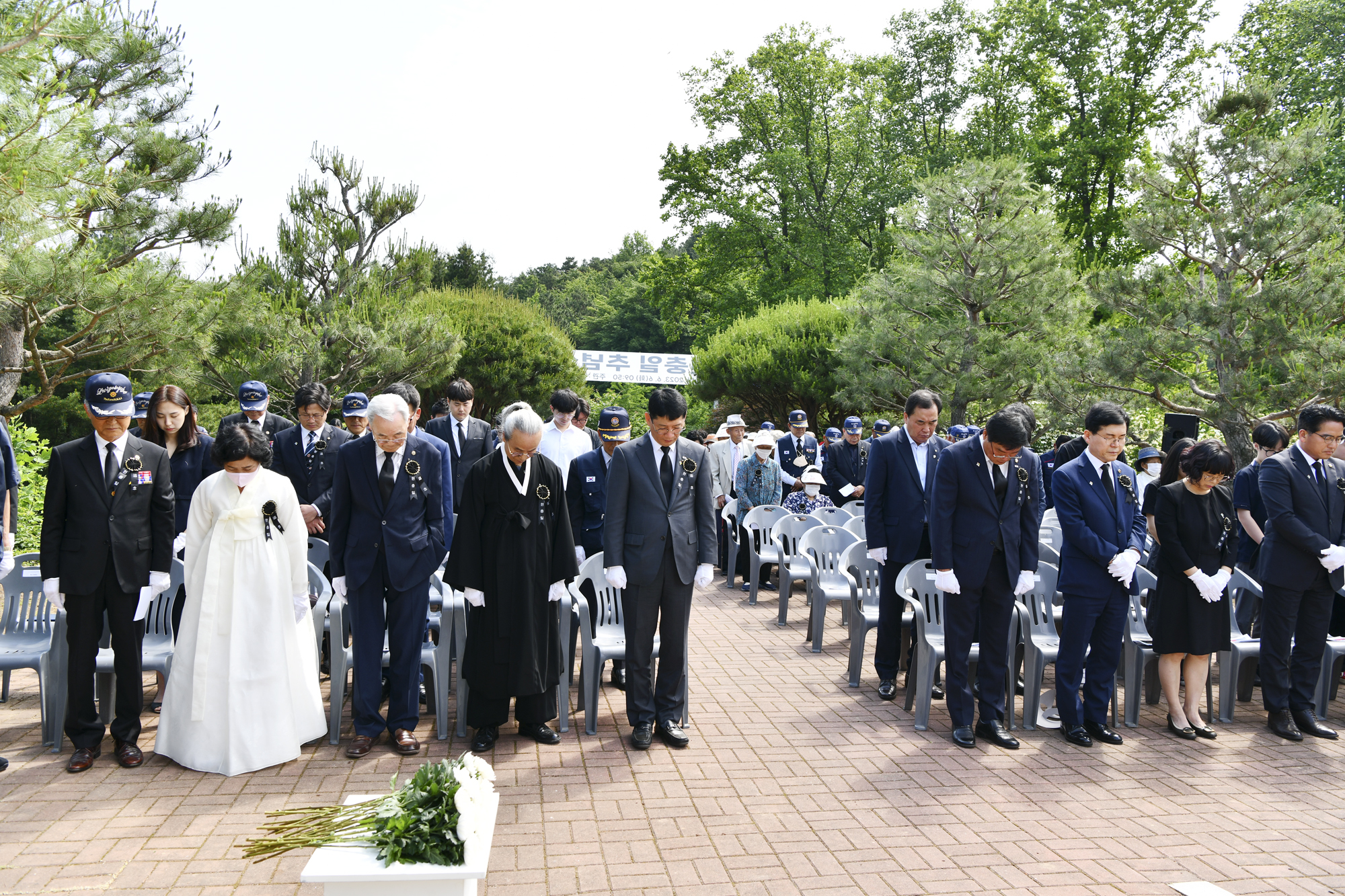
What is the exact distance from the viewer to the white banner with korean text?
32.0 meters

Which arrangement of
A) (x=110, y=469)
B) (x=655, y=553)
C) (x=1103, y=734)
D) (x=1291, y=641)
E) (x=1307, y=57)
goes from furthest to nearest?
(x=1307, y=57), (x=1291, y=641), (x=1103, y=734), (x=655, y=553), (x=110, y=469)

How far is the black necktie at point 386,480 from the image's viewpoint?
4762 mm

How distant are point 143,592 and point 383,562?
50.2 inches

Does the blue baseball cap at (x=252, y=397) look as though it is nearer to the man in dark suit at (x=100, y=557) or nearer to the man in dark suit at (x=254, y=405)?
the man in dark suit at (x=254, y=405)

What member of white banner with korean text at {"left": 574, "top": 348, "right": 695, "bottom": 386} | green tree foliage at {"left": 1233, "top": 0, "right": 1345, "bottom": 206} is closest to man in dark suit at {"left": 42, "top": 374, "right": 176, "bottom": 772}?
green tree foliage at {"left": 1233, "top": 0, "right": 1345, "bottom": 206}

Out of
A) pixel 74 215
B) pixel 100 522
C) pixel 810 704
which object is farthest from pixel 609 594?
pixel 74 215

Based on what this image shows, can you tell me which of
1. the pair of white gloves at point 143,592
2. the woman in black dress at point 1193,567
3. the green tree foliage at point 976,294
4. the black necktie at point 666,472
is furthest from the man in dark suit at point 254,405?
the green tree foliage at point 976,294

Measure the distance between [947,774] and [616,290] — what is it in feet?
175

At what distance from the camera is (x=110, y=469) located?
4543mm

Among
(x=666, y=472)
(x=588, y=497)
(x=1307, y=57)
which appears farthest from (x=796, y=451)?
(x=1307, y=57)

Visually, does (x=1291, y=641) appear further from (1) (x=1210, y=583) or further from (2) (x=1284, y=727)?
(1) (x=1210, y=583)

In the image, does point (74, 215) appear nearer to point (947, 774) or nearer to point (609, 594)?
point (609, 594)

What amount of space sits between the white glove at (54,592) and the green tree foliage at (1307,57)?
24287 millimetres

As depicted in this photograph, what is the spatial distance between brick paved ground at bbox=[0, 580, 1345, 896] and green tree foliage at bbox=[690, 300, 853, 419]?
17368 mm
